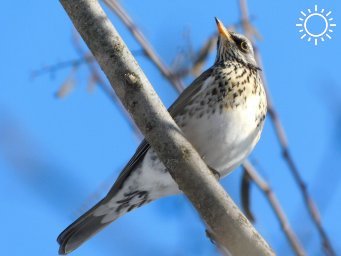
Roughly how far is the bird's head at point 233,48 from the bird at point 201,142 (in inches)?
22.8

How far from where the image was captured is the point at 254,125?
4504 mm

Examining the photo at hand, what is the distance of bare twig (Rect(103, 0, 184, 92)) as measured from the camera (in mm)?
3443

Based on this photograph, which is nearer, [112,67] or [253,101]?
[112,67]

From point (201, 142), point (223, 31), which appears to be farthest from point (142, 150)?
point (223, 31)

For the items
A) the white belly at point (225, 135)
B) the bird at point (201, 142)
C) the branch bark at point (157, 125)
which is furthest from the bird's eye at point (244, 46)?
the branch bark at point (157, 125)

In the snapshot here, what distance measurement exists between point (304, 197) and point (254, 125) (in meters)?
1.56

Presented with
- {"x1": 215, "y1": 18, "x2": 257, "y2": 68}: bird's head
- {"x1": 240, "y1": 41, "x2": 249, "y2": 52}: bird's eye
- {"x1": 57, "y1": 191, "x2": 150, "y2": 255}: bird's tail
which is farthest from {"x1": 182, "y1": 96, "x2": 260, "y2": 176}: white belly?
{"x1": 240, "y1": 41, "x2": 249, "y2": 52}: bird's eye

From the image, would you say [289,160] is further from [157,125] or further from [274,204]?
[157,125]

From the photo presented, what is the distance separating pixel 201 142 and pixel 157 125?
1.76 metres

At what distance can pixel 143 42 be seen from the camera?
358 cm

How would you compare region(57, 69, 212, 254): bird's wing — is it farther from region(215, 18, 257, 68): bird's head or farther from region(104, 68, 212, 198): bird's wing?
region(215, 18, 257, 68): bird's head

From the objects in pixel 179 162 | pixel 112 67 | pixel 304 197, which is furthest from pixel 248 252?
pixel 112 67

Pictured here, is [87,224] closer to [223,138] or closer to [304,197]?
[223,138]

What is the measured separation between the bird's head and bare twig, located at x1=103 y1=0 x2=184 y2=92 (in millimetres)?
1708
